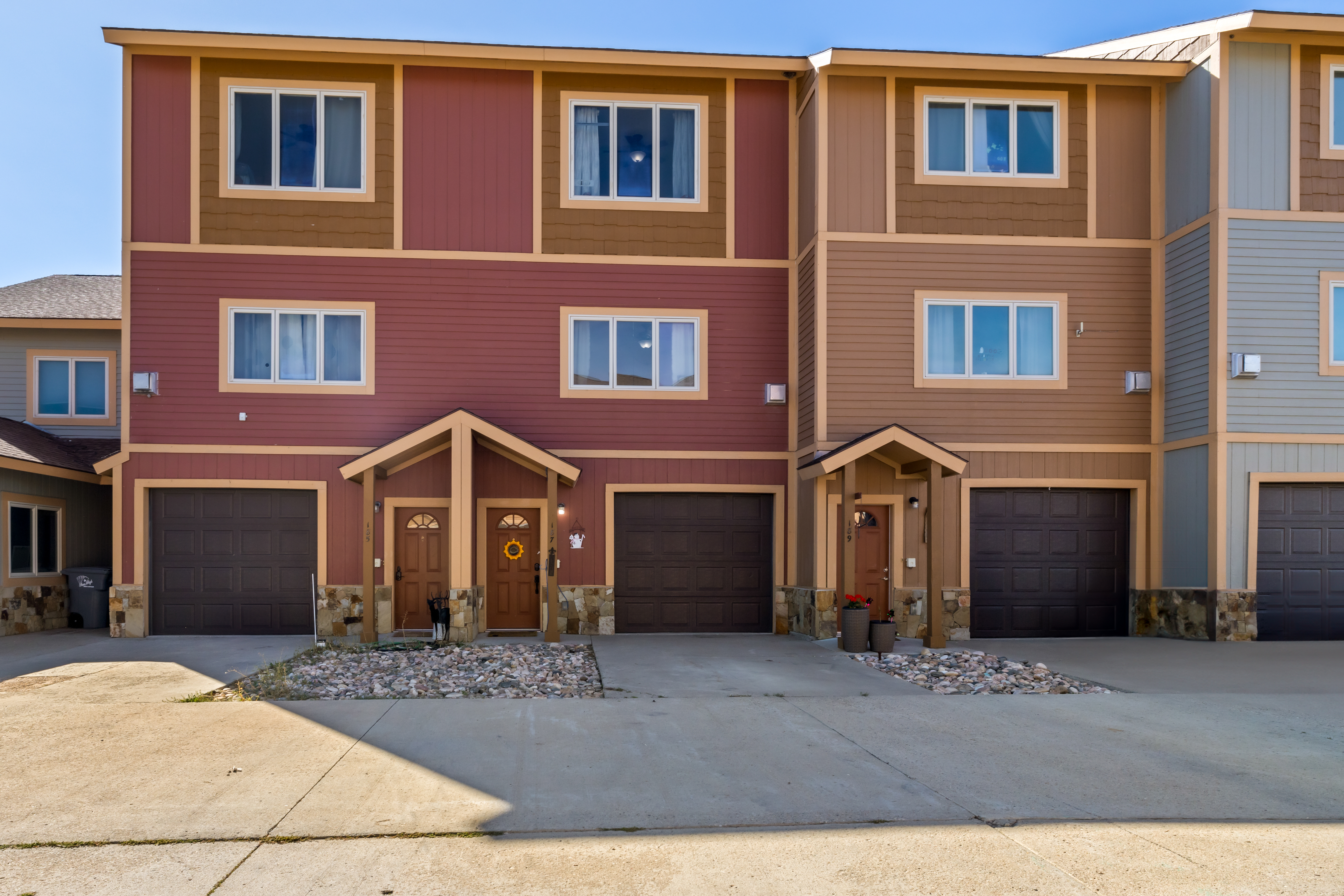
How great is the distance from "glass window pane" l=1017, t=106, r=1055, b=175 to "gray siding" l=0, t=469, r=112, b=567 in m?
15.1

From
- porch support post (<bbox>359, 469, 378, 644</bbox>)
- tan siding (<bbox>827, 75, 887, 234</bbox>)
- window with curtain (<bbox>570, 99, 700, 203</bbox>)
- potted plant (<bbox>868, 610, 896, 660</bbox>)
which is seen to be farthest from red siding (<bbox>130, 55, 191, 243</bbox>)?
potted plant (<bbox>868, 610, 896, 660</bbox>)

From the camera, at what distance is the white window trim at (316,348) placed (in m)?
13.9

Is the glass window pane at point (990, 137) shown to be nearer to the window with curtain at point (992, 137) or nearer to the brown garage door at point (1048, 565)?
the window with curtain at point (992, 137)

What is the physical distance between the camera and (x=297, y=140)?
1409 centimetres

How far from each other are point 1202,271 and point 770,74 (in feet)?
22.0

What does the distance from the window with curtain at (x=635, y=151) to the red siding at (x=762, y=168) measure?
681 millimetres

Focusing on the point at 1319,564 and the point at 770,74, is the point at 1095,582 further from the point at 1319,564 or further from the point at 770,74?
the point at 770,74

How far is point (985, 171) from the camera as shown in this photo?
1405 cm

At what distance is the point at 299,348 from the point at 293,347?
0.09 meters

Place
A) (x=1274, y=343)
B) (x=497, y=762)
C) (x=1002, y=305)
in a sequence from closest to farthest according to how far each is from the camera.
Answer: (x=497, y=762) < (x=1274, y=343) < (x=1002, y=305)

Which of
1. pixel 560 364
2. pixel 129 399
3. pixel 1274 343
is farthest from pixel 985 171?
pixel 129 399

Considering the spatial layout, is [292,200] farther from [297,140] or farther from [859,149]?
[859,149]

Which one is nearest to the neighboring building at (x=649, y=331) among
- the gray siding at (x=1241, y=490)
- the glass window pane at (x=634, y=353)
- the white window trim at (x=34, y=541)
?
the glass window pane at (x=634, y=353)

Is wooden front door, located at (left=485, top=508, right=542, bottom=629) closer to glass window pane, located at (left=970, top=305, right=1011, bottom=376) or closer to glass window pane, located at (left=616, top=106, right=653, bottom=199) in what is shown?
glass window pane, located at (left=616, top=106, right=653, bottom=199)
